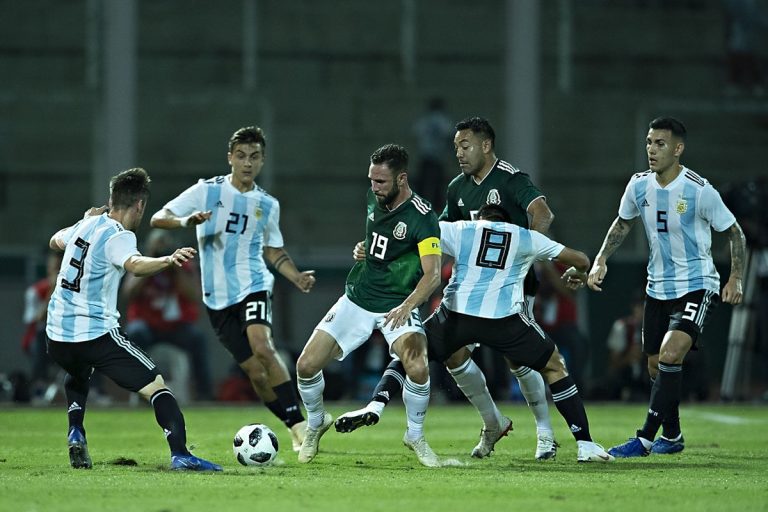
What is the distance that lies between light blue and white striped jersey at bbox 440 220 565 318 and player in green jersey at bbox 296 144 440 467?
0.28 m

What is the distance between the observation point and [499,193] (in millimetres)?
8562

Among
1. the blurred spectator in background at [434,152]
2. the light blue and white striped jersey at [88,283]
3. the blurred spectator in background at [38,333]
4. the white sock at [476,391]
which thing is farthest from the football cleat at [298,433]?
the blurred spectator in background at [434,152]

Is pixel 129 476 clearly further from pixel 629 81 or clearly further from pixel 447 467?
pixel 629 81

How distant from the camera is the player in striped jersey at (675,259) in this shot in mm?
8500

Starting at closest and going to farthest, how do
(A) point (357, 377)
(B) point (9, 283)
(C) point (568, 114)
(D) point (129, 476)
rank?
(D) point (129, 476)
(A) point (357, 377)
(B) point (9, 283)
(C) point (568, 114)

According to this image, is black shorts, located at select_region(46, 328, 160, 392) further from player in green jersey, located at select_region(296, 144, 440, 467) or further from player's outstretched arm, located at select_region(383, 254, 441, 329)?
player's outstretched arm, located at select_region(383, 254, 441, 329)

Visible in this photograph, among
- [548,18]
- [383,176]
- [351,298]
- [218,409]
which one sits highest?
[548,18]

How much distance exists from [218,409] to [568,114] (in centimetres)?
979

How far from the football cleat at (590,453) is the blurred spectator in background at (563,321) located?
6238 millimetres

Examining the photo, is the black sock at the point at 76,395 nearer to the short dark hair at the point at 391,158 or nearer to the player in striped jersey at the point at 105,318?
the player in striped jersey at the point at 105,318

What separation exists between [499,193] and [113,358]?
266cm

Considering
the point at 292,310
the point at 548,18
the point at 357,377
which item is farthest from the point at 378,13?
the point at 357,377

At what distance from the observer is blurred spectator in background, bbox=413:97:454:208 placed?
57.8 ft

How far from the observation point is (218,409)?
13.6 m
